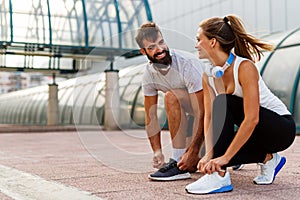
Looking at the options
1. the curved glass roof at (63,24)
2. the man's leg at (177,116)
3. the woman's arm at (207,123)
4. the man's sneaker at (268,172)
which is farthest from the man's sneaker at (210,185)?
the curved glass roof at (63,24)

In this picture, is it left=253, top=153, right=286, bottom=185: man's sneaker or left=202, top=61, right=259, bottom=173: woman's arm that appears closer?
left=202, top=61, right=259, bottom=173: woman's arm

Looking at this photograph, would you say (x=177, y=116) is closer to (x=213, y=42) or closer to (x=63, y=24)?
(x=213, y=42)

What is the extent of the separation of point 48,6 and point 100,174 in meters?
15.5

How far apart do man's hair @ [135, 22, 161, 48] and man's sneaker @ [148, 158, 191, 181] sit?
3.64 ft

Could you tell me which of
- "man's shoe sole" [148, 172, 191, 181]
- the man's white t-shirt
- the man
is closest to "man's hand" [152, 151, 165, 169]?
the man

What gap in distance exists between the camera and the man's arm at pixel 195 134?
4.25 meters

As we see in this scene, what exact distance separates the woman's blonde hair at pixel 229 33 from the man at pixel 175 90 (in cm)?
50

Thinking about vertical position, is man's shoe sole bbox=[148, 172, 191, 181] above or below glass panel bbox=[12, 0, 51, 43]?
below

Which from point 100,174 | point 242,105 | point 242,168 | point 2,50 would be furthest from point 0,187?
point 2,50

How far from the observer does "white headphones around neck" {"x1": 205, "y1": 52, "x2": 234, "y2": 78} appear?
3652 millimetres

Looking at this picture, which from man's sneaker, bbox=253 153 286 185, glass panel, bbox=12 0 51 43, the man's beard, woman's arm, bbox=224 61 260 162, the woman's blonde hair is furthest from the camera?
glass panel, bbox=12 0 51 43

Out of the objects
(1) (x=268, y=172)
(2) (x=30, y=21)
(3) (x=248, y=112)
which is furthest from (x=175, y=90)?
(2) (x=30, y=21)

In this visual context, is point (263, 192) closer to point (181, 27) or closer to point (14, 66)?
point (14, 66)

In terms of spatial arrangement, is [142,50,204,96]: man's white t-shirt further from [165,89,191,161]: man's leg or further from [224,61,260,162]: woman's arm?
[224,61,260,162]: woman's arm
